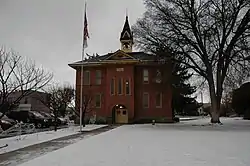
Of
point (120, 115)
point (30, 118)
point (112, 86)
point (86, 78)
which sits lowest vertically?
point (30, 118)

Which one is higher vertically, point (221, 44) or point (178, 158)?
point (221, 44)

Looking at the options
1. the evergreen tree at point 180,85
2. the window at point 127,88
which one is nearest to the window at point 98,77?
the window at point 127,88

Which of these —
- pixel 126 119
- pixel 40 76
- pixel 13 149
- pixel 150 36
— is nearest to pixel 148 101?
pixel 126 119

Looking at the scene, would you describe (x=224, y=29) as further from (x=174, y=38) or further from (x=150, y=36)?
(x=150, y=36)

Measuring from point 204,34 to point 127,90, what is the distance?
13746mm

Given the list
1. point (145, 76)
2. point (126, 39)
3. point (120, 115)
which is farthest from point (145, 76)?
point (126, 39)

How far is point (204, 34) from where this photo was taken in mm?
32469

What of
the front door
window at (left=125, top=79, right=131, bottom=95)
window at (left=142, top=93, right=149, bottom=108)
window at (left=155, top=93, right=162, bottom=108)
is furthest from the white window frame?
the front door

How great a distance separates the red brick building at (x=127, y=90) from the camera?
42.9 meters

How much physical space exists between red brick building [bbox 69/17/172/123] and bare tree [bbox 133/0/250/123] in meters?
6.53

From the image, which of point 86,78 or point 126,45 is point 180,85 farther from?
point 126,45

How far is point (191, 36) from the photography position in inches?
1423

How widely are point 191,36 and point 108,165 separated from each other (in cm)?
2771

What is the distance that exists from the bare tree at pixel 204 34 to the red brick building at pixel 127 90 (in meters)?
6.53
